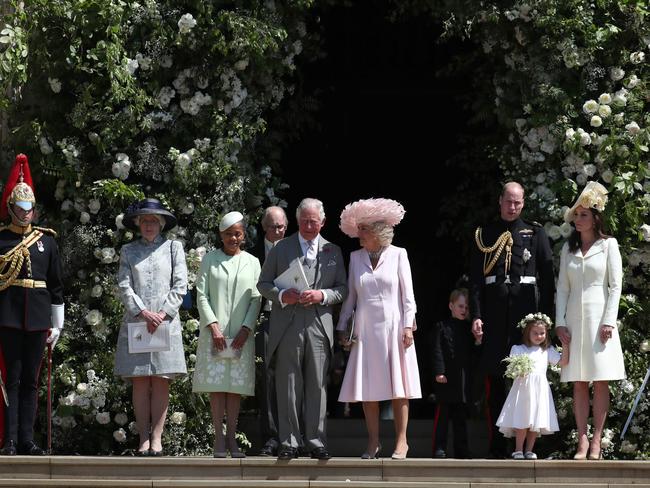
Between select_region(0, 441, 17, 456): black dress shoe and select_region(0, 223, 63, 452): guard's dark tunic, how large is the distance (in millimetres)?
39

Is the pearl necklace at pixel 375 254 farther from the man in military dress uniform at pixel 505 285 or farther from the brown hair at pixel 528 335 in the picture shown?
the brown hair at pixel 528 335

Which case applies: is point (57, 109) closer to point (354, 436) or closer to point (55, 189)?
point (55, 189)

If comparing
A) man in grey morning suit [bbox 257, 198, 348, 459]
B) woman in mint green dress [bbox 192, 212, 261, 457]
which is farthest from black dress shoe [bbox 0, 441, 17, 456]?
man in grey morning suit [bbox 257, 198, 348, 459]

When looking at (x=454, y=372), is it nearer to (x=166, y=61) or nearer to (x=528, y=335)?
(x=528, y=335)

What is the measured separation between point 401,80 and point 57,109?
11.6 ft

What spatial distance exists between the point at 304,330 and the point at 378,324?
0.48 metres

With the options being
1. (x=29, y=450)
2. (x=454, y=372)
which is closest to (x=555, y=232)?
(x=454, y=372)

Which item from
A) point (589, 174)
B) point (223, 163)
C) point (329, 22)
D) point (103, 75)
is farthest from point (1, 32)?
point (589, 174)

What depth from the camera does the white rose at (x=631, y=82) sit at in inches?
468

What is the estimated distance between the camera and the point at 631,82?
1191 cm

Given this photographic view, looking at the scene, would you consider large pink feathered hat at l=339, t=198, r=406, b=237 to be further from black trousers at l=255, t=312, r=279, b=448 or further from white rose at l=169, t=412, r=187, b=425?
white rose at l=169, t=412, r=187, b=425

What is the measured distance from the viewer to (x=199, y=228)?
12.1m

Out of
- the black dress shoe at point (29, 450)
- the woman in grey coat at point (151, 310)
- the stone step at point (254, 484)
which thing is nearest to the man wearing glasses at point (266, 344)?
the woman in grey coat at point (151, 310)

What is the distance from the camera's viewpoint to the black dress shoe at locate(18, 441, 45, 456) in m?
10.2
